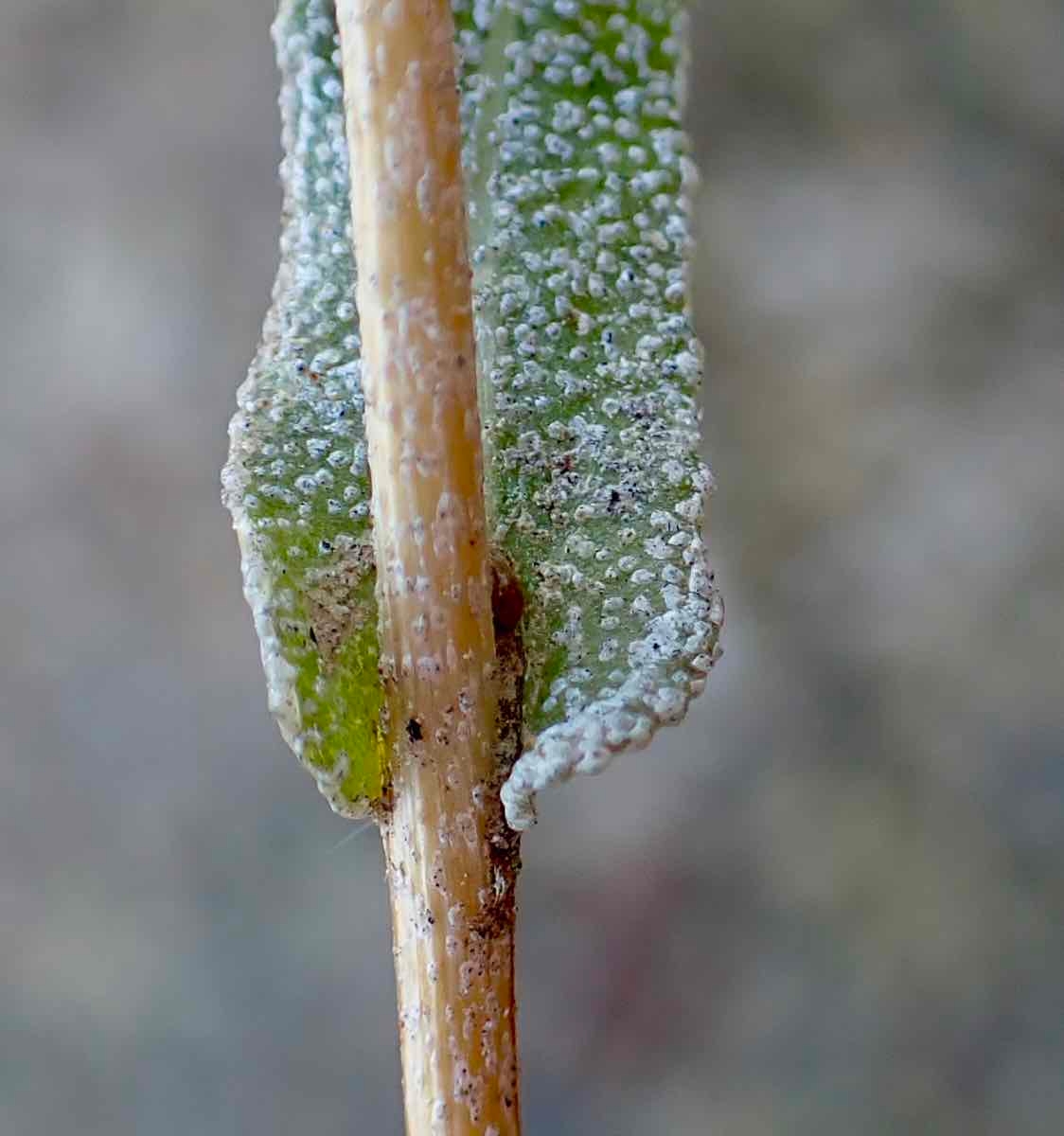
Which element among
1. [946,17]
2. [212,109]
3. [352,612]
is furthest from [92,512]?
[352,612]

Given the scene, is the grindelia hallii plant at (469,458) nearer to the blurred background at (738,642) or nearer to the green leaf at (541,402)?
the green leaf at (541,402)

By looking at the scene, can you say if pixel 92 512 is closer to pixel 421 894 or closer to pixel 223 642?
pixel 223 642

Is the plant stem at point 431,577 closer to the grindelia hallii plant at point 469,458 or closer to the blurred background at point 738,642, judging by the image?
the grindelia hallii plant at point 469,458

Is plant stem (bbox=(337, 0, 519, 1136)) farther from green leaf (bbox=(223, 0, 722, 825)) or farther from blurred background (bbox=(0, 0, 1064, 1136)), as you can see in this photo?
blurred background (bbox=(0, 0, 1064, 1136))

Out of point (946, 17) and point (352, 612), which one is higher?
point (946, 17)

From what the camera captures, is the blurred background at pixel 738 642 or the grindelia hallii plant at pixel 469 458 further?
the blurred background at pixel 738 642

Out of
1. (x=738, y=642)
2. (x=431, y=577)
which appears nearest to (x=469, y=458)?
(x=431, y=577)

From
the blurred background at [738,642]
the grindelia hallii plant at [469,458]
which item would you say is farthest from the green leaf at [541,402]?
the blurred background at [738,642]

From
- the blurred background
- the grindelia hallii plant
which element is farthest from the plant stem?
the blurred background
